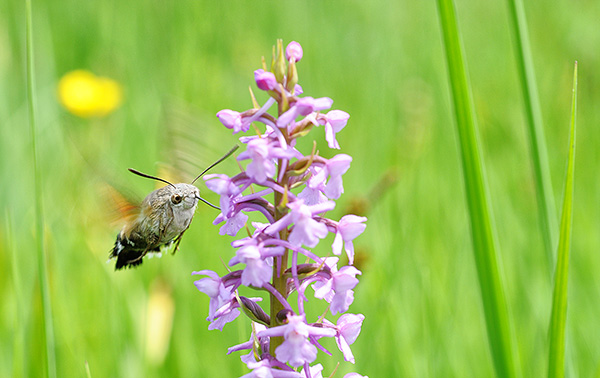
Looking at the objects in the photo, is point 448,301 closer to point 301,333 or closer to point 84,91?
point 301,333

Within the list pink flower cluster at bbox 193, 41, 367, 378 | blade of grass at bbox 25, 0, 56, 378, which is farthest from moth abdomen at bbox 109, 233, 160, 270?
pink flower cluster at bbox 193, 41, 367, 378

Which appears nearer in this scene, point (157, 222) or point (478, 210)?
point (478, 210)

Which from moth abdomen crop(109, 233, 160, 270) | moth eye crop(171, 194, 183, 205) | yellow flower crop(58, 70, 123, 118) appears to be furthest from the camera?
yellow flower crop(58, 70, 123, 118)

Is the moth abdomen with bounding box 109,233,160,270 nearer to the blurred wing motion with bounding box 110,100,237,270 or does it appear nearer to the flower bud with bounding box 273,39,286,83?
the blurred wing motion with bounding box 110,100,237,270

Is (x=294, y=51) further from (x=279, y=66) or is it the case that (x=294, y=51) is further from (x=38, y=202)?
(x=38, y=202)

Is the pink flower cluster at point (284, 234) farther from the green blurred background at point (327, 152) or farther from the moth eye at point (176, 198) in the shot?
the green blurred background at point (327, 152)

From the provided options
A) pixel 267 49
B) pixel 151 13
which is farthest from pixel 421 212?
pixel 151 13

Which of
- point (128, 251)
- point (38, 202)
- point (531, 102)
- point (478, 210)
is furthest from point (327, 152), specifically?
point (478, 210)
